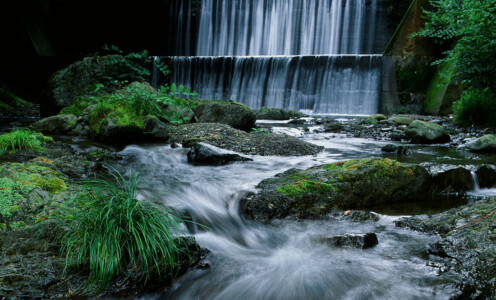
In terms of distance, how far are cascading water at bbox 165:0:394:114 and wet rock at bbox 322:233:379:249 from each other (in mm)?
13667

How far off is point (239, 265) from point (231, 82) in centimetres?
1609

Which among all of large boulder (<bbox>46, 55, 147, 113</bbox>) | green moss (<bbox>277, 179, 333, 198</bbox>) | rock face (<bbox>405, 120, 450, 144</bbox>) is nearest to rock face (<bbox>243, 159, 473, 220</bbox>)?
green moss (<bbox>277, 179, 333, 198</bbox>)

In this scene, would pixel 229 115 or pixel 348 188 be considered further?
pixel 229 115

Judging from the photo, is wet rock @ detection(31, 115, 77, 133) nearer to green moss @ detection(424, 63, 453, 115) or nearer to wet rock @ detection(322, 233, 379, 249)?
wet rock @ detection(322, 233, 379, 249)

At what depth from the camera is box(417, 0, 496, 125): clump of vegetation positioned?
8633 mm

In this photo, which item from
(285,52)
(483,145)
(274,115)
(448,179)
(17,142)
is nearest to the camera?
(448,179)

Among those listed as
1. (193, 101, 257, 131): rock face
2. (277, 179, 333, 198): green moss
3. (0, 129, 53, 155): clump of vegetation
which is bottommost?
(277, 179, 333, 198): green moss

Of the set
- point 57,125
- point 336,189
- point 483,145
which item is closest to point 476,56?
point 483,145

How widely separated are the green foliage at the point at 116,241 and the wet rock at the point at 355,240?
4.68 feet

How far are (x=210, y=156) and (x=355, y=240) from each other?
3461mm

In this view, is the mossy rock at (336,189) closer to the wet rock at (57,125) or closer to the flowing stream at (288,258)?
the flowing stream at (288,258)

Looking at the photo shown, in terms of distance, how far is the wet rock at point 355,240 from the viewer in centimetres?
305

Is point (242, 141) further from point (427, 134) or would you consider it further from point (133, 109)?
point (427, 134)

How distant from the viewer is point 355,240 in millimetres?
3084
